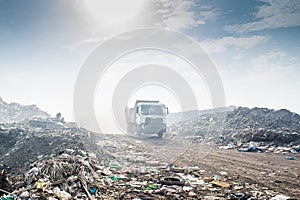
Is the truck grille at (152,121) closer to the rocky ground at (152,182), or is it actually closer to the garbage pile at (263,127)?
the garbage pile at (263,127)

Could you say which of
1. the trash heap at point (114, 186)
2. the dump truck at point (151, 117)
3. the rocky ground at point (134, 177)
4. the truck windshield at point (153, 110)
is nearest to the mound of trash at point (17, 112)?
the dump truck at point (151, 117)

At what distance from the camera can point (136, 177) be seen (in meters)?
5.91

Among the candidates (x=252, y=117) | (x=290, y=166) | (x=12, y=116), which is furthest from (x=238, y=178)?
(x=12, y=116)

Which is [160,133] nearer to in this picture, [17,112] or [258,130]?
[258,130]

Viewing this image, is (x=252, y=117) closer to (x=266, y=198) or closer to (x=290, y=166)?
(x=290, y=166)

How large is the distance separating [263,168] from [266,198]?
2962 millimetres

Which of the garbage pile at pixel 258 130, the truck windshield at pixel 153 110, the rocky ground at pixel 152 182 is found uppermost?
the truck windshield at pixel 153 110

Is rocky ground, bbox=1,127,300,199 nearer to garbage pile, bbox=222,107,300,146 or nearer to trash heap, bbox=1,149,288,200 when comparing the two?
trash heap, bbox=1,149,288,200

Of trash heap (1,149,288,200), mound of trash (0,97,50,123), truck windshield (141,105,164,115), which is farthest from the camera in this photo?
mound of trash (0,97,50,123)

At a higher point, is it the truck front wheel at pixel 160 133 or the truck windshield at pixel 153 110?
the truck windshield at pixel 153 110

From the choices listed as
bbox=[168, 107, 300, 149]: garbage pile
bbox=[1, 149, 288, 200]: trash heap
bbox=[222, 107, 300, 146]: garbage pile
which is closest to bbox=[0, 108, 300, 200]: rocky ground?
bbox=[1, 149, 288, 200]: trash heap

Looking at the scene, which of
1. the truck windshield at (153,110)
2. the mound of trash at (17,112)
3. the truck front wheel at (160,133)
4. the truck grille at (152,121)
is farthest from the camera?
the mound of trash at (17,112)

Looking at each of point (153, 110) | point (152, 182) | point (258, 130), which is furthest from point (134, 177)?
point (153, 110)

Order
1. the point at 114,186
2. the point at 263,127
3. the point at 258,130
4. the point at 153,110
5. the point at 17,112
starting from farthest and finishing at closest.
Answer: the point at 17,112, the point at 153,110, the point at 263,127, the point at 258,130, the point at 114,186
